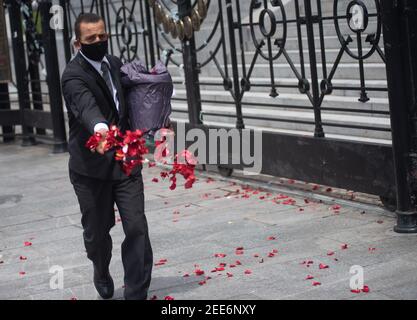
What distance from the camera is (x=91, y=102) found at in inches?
229

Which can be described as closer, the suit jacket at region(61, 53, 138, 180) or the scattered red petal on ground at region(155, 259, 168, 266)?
the suit jacket at region(61, 53, 138, 180)

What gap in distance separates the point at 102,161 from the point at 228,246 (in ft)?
6.40

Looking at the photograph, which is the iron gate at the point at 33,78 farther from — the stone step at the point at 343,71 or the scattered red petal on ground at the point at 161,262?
the scattered red petal on ground at the point at 161,262

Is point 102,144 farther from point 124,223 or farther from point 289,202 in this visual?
point 289,202

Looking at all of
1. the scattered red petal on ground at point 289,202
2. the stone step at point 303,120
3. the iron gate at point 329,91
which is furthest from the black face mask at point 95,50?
the scattered red petal on ground at point 289,202

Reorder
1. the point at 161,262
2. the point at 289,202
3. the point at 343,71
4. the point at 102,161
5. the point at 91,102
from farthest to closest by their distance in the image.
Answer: the point at 343,71, the point at 289,202, the point at 161,262, the point at 102,161, the point at 91,102

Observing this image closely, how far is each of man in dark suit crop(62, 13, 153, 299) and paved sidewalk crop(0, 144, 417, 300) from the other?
1.55ft

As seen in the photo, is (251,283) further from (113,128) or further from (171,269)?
(113,128)

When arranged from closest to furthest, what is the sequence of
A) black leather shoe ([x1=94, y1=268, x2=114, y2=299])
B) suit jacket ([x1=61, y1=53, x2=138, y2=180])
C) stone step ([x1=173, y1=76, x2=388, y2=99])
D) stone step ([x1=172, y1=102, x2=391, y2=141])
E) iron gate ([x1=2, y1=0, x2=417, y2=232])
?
suit jacket ([x1=61, y1=53, x2=138, y2=180]) < black leather shoe ([x1=94, y1=268, x2=114, y2=299]) < iron gate ([x1=2, y1=0, x2=417, y2=232]) < stone step ([x1=172, y1=102, x2=391, y2=141]) < stone step ([x1=173, y1=76, x2=388, y2=99])

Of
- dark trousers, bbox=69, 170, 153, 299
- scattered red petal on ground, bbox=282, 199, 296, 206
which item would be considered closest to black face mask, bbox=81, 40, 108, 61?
dark trousers, bbox=69, 170, 153, 299

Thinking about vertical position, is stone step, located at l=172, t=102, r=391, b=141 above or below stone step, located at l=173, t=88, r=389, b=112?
below

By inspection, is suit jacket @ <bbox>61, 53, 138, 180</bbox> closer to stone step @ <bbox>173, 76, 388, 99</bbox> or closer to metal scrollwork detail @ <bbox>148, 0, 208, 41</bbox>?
stone step @ <bbox>173, 76, 388, 99</bbox>

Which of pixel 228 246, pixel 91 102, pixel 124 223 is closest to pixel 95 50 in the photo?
pixel 91 102

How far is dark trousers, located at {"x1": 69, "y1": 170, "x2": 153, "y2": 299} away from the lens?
5.96 m
